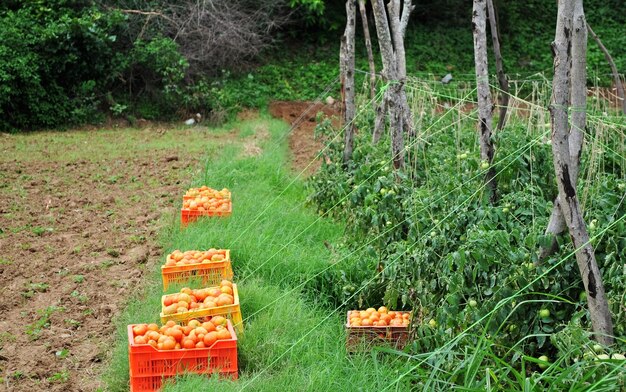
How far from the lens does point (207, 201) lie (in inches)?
295

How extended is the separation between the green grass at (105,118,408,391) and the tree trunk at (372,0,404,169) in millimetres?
784

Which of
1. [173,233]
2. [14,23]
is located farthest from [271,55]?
[173,233]

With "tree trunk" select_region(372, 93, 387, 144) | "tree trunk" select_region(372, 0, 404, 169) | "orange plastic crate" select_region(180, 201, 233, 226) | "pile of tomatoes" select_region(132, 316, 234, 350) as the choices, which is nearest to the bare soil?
"tree trunk" select_region(372, 93, 387, 144)

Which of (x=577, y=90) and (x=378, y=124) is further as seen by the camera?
(x=378, y=124)

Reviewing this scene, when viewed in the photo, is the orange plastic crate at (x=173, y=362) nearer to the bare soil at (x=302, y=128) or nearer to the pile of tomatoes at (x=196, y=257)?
the pile of tomatoes at (x=196, y=257)

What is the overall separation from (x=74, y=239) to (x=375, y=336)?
3521 mm

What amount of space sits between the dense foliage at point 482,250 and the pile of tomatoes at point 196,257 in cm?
68

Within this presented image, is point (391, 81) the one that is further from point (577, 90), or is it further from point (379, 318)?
point (577, 90)

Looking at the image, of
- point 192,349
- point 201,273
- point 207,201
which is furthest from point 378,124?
point 192,349

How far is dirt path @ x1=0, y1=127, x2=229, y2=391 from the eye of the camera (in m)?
5.27

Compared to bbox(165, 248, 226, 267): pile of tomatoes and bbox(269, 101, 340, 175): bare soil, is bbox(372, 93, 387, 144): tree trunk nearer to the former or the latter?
bbox(269, 101, 340, 175): bare soil

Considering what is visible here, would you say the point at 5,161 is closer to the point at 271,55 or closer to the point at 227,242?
the point at 227,242

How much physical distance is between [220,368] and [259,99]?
11.3 metres

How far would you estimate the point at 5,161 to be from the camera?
1100 centimetres
